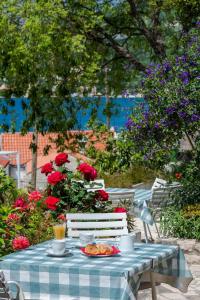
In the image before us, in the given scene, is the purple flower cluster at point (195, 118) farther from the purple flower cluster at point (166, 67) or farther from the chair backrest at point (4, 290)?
the chair backrest at point (4, 290)

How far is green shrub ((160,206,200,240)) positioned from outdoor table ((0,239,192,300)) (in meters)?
3.93

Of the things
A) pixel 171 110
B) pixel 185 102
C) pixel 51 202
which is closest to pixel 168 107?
pixel 171 110

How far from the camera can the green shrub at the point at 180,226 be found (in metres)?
9.87

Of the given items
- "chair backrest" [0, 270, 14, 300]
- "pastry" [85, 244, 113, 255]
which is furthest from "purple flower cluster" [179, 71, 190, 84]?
"chair backrest" [0, 270, 14, 300]

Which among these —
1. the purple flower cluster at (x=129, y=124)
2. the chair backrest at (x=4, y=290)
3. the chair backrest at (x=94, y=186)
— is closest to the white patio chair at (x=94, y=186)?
the chair backrest at (x=94, y=186)

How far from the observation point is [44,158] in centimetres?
2416

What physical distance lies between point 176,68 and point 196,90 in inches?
22.5

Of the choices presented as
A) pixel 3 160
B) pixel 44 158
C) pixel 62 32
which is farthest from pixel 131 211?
pixel 44 158

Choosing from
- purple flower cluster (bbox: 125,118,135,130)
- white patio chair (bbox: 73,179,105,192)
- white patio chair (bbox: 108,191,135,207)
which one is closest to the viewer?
white patio chair (bbox: 73,179,105,192)

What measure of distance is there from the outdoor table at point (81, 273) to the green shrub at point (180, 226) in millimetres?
3934

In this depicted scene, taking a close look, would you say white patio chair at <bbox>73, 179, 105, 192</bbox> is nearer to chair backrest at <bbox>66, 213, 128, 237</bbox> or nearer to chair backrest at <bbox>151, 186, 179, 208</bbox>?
chair backrest at <bbox>151, 186, 179, 208</bbox>

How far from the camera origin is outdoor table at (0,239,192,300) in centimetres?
533

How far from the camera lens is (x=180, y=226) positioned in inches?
393

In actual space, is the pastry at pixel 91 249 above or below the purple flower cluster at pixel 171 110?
below
